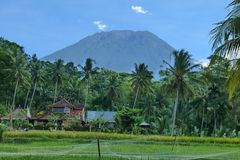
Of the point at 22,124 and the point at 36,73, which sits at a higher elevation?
the point at 36,73

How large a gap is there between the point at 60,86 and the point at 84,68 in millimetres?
9969

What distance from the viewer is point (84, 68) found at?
83.7 metres

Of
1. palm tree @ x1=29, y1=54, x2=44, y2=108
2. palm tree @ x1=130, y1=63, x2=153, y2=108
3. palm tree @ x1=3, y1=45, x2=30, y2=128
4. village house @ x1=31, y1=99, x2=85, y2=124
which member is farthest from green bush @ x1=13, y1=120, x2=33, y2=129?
palm tree @ x1=130, y1=63, x2=153, y2=108

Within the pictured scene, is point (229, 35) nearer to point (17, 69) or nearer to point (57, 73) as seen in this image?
point (17, 69)

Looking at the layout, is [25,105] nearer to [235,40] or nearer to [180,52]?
[180,52]

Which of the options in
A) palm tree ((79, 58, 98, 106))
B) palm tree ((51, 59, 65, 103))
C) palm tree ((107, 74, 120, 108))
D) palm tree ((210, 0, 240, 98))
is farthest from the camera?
palm tree ((51, 59, 65, 103))

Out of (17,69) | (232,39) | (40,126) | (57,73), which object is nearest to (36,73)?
(57,73)

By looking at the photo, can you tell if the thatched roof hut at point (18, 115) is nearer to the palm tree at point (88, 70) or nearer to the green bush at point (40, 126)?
the green bush at point (40, 126)

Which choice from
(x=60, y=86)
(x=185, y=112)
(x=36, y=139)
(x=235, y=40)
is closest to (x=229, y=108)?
(x=185, y=112)

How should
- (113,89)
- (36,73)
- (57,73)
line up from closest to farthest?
1. (36,73)
2. (113,89)
3. (57,73)

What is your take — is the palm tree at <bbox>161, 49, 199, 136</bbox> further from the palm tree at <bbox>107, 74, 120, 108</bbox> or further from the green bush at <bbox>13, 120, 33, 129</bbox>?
the palm tree at <bbox>107, 74, 120, 108</bbox>

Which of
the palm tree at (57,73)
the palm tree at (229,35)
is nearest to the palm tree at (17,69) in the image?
the palm tree at (57,73)

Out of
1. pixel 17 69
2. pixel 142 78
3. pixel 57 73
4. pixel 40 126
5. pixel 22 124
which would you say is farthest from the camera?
pixel 57 73

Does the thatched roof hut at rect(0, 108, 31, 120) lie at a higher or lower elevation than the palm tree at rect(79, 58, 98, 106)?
lower
